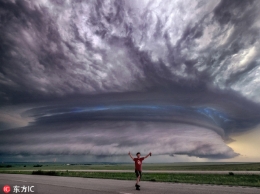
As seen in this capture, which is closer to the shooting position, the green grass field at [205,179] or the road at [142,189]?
the road at [142,189]

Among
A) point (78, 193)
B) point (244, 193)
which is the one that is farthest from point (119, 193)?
point (244, 193)

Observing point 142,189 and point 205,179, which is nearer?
point 142,189

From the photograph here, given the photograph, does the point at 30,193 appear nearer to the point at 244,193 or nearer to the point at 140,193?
the point at 140,193

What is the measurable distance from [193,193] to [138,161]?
13.5 ft

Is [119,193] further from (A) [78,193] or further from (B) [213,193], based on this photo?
(B) [213,193]

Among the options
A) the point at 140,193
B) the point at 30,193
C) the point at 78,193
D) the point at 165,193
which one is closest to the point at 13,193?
the point at 30,193

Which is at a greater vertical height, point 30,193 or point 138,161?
point 138,161

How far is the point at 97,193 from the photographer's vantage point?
38.6 ft

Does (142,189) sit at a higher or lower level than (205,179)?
higher

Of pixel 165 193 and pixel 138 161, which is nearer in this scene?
pixel 165 193

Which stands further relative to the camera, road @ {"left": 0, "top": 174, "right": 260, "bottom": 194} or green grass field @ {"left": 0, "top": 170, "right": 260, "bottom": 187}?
green grass field @ {"left": 0, "top": 170, "right": 260, "bottom": 187}

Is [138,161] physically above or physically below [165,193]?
above

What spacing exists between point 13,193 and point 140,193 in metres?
7.26

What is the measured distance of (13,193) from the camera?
39.3 ft
